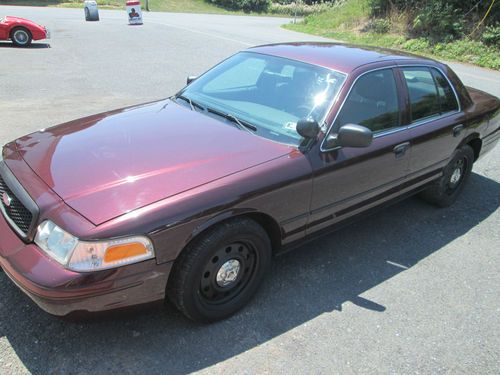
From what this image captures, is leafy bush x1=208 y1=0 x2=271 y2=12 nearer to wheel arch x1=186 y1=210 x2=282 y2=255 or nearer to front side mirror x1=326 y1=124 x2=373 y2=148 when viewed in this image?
front side mirror x1=326 y1=124 x2=373 y2=148

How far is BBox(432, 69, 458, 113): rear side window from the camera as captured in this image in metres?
4.26

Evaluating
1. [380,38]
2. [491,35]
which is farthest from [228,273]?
[380,38]

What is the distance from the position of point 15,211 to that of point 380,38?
16941 millimetres

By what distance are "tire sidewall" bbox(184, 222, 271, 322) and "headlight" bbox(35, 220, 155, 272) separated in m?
0.34

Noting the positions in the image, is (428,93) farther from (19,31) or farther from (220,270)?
(19,31)

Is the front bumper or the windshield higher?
the windshield

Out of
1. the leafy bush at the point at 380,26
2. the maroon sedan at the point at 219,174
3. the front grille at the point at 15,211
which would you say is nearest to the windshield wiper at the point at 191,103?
the maroon sedan at the point at 219,174

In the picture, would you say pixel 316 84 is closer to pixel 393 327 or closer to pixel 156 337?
pixel 393 327

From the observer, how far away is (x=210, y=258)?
8.72ft

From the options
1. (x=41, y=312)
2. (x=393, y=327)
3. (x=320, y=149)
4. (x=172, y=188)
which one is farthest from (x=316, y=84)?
(x=41, y=312)

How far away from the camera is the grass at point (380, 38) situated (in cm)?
1424

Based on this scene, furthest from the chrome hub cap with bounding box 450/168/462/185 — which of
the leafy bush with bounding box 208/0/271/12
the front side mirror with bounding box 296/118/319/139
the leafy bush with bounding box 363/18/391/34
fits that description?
the leafy bush with bounding box 208/0/271/12

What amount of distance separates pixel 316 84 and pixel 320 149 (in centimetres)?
59

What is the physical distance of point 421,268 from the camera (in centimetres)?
363
